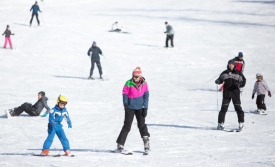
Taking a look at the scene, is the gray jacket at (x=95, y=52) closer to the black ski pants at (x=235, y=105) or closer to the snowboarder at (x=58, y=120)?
the black ski pants at (x=235, y=105)

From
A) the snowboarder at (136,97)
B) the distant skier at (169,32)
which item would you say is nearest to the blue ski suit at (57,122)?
the snowboarder at (136,97)

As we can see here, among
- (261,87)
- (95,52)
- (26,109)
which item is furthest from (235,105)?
(95,52)

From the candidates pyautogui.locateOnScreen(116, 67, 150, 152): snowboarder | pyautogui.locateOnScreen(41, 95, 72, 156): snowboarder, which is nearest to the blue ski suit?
pyautogui.locateOnScreen(41, 95, 72, 156): snowboarder

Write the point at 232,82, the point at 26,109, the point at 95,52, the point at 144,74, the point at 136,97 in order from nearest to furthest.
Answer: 1. the point at 136,97
2. the point at 232,82
3. the point at 26,109
4. the point at 95,52
5. the point at 144,74

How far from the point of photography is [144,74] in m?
21.7

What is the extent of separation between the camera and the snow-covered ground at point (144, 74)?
29.7 ft

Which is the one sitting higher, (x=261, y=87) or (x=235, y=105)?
(x=261, y=87)

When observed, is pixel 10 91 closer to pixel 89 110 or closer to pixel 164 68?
pixel 89 110

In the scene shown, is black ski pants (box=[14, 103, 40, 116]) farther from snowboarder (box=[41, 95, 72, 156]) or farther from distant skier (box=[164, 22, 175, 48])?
distant skier (box=[164, 22, 175, 48])

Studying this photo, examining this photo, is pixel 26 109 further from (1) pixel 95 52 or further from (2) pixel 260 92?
(1) pixel 95 52

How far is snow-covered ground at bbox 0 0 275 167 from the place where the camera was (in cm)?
906

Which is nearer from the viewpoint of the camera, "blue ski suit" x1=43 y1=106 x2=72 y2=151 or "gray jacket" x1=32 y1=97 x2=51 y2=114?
"blue ski suit" x1=43 y1=106 x2=72 y2=151

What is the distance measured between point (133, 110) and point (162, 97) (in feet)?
26.0

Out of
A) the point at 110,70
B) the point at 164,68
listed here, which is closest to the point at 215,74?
the point at 164,68
